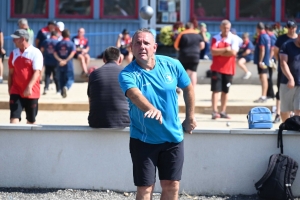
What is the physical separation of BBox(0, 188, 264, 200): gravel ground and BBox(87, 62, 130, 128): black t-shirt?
746mm

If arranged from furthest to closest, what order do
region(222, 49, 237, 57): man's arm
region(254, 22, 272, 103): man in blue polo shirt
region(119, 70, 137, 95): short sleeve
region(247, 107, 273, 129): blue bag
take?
region(254, 22, 272, 103): man in blue polo shirt → region(222, 49, 237, 57): man's arm → region(247, 107, 273, 129): blue bag → region(119, 70, 137, 95): short sleeve

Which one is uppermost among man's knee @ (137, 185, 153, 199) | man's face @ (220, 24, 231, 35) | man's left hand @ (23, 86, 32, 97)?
man's face @ (220, 24, 231, 35)

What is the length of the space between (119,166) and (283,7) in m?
14.4

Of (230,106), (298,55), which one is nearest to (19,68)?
(298,55)

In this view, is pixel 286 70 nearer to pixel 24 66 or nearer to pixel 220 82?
pixel 220 82

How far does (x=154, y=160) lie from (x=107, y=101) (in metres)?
2.32

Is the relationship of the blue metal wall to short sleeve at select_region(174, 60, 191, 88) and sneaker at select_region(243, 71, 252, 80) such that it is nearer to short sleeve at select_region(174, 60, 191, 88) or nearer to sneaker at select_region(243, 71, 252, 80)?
sneaker at select_region(243, 71, 252, 80)

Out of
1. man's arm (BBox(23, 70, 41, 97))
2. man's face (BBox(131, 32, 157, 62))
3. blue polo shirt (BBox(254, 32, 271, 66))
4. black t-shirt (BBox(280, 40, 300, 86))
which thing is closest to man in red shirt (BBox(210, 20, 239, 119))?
blue polo shirt (BBox(254, 32, 271, 66))

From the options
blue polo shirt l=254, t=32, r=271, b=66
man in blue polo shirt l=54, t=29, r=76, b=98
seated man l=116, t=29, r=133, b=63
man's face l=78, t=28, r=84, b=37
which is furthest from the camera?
man's face l=78, t=28, r=84, b=37

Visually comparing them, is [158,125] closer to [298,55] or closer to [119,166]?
[119,166]

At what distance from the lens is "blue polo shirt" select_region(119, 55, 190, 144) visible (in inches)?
228

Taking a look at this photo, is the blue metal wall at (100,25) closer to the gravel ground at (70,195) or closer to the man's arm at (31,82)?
the man's arm at (31,82)

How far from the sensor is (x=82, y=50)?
19.3 meters

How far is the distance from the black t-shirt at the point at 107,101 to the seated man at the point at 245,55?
1064 cm
